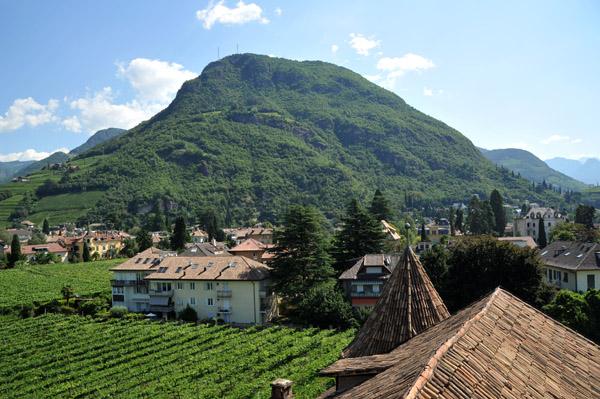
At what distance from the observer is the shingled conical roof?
1012 centimetres

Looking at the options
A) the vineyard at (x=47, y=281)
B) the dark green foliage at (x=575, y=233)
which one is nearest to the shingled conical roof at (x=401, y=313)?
the vineyard at (x=47, y=281)

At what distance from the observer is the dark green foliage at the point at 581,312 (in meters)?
29.0

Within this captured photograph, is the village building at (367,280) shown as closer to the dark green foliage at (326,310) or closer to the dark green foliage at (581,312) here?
the dark green foliage at (326,310)

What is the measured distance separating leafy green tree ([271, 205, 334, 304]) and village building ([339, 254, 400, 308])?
3511 millimetres

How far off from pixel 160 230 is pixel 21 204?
8370cm

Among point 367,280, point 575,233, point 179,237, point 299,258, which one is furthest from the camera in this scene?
point 179,237

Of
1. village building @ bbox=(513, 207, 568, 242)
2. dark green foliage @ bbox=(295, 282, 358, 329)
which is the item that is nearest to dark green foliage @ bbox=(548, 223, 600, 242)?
village building @ bbox=(513, 207, 568, 242)

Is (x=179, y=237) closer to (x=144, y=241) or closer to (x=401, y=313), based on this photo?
(x=144, y=241)

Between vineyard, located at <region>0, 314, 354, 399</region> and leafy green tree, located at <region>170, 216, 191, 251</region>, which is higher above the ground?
leafy green tree, located at <region>170, 216, 191, 251</region>

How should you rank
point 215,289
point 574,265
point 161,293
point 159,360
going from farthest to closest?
point 161,293 < point 215,289 < point 574,265 < point 159,360

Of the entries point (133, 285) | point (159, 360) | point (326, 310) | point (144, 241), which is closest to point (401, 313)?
point (159, 360)

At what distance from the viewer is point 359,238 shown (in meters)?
55.9

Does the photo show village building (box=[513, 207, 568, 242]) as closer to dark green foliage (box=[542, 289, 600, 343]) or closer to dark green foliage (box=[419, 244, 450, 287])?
dark green foliage (box=[419, 244, 450, 287])

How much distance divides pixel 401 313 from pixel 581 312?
26160mm
